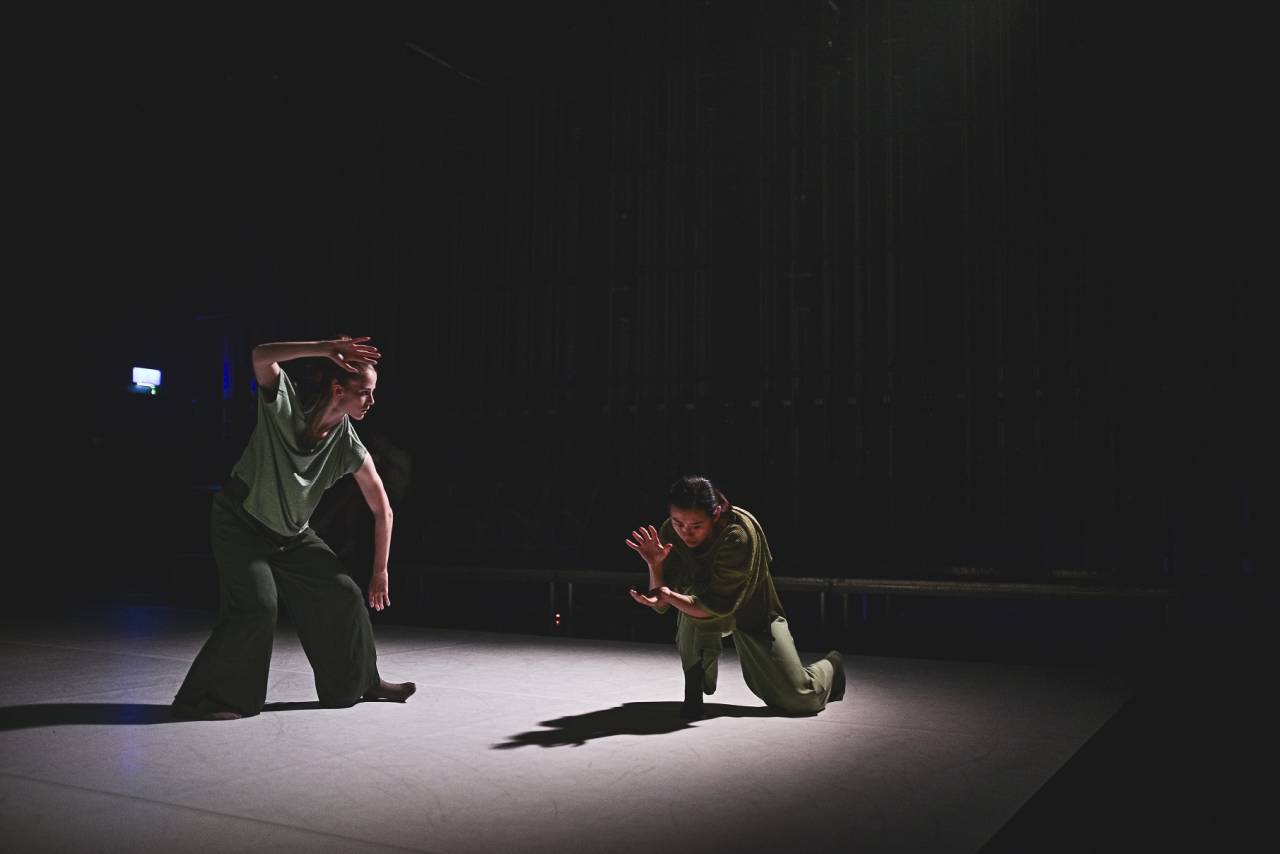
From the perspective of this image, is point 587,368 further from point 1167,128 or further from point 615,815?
point 615,815

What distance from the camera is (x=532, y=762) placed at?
131 inches

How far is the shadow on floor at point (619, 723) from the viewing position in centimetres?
367

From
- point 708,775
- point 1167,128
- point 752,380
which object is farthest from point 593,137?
point 708,775

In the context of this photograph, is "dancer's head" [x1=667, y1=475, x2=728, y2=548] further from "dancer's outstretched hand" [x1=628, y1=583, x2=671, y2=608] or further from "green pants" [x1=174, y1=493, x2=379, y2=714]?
"green pants" [x1=174, y1=493, x2=379, y2=714]

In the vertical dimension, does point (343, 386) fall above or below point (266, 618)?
above

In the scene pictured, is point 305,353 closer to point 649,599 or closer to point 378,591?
point 378,591

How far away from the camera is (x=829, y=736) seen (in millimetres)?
3818

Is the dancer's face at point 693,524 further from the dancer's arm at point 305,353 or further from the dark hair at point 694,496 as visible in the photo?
the dancer's arm at point 305,353

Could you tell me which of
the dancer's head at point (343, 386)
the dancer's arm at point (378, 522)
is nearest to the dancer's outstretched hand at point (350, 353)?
the dancer's head at point (343, 386)

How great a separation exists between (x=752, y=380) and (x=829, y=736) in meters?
4.32

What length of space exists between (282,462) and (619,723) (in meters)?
1.60

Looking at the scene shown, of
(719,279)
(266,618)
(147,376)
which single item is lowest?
(266,618)

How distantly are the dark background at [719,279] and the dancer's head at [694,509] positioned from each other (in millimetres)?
2754

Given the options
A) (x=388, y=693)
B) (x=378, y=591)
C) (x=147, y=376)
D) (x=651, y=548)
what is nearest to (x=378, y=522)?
(x=378, y=591)
